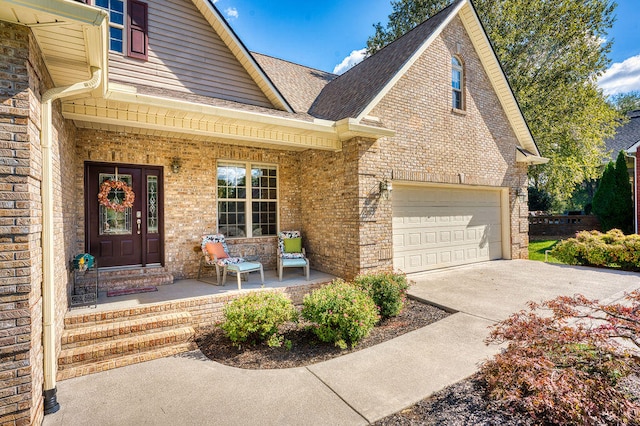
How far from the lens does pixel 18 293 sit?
A: 2697 mm

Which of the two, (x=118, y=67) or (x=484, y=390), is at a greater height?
(x=118, y=67)

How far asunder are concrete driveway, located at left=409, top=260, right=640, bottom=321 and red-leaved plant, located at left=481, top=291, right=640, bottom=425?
1955 millimetres

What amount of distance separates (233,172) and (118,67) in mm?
3010

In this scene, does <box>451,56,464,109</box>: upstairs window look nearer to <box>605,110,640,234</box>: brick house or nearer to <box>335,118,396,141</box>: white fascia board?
<box>335,118,396,141</box>: white fascia board

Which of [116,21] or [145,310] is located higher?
[116,21]

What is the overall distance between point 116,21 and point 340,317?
6.99m

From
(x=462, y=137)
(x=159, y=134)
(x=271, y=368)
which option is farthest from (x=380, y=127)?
(x=271, y=368)

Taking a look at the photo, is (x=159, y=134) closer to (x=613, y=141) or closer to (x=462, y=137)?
(x=462, y=137)

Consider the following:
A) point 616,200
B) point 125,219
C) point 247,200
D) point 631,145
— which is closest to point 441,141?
point 247,200

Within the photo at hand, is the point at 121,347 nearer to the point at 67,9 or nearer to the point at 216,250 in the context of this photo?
the point at 216,250

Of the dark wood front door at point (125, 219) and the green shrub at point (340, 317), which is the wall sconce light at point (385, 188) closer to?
the green shrub at point (340, 317)

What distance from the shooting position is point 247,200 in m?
7.85

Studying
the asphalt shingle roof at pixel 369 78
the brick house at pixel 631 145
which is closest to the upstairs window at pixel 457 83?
the asphalt shingle roof at pixel 369 78

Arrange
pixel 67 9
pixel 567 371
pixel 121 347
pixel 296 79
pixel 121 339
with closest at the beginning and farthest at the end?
pixel 67 9 < pixel 567 371 < pixel 121 347 < pixel 121 339 < pixel 296 79
